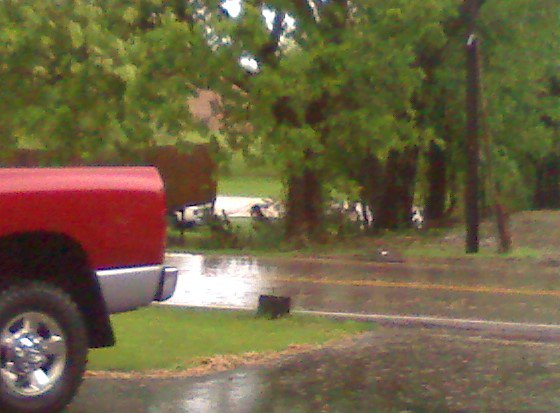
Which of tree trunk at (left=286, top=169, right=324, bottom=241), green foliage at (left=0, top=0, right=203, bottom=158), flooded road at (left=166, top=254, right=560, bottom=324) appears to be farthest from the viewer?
tree trunk at (left=286, top=169, right=324, bottom=241)

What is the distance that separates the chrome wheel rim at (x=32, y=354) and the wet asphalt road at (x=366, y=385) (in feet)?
1.70

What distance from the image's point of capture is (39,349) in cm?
686

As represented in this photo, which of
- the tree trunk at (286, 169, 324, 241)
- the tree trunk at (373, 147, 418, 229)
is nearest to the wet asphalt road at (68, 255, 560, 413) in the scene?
the tree trunk at (286, 169, 324, 241)

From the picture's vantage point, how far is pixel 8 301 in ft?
22.1

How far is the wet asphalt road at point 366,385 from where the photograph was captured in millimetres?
7445

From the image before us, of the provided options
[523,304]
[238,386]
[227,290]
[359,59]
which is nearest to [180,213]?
[359,59]

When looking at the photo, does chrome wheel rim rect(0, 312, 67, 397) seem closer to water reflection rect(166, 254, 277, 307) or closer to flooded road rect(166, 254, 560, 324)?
flooded road rect(166, 254, 560, 324)

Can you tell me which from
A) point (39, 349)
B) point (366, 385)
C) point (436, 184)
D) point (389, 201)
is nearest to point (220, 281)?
point (366, 385)

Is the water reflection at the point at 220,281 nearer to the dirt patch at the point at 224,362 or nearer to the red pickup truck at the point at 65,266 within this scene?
the dirt patch at the point at 224,362

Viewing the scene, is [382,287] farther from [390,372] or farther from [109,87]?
[109,87]

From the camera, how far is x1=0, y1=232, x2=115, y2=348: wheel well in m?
6.95

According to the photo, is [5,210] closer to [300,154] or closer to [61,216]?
[61,216]

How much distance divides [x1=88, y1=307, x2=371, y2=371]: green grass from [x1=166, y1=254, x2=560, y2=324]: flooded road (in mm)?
1661

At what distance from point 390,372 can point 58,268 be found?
2.83 metres
